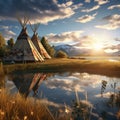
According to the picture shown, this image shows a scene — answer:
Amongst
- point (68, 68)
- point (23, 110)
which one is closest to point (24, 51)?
point (68, 68)

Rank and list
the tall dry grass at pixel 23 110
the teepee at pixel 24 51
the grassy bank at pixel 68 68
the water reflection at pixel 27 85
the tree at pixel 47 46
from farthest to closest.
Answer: the tree at pixel 47 46 < the teepee at pixel 24 51 < the grassy bank at pixel 68 68 < the water reflection at pixel 27 85 < the tall dry grass at pixel 23 110

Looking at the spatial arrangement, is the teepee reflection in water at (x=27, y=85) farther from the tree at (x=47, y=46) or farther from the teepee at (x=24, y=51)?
the tree at (x=47, y=46)

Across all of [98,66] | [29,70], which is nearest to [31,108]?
[29,70]

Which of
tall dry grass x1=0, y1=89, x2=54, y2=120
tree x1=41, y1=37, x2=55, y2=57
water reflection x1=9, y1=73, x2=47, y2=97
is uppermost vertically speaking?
tree x1=41, y1=37, x2=55, y2=57

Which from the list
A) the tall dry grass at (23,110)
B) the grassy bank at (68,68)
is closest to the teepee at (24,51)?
the grassy bank at (68,68)

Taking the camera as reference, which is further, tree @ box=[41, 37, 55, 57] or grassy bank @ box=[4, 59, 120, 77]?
tree @ box=[41, 37, 55, 57]

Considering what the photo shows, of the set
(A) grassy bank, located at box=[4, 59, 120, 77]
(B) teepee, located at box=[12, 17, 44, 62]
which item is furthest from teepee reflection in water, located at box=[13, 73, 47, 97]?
(B) teepee, located at box=[12, 17, 44, 62]

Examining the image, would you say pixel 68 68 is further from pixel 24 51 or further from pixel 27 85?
pixel 27 85

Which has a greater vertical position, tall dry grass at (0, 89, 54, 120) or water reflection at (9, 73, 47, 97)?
tall dry grass at (0, 89, 54, 120)

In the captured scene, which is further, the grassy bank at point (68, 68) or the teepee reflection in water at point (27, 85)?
the grassy bank at point (68, 68)

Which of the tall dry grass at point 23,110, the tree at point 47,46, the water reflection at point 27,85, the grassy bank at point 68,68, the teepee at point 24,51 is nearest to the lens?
the tall dry grass at point 23,110

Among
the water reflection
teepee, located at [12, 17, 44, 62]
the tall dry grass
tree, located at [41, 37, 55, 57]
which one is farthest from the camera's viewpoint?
tree, located at [41, 37, 55, 57]

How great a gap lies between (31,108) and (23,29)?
33971mm

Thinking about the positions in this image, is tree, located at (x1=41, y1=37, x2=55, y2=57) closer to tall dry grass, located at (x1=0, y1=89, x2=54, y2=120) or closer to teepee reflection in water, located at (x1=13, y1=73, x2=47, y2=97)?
teepee reflection in water, located at (x1=13, y1=73, x2=47, y2=97)
